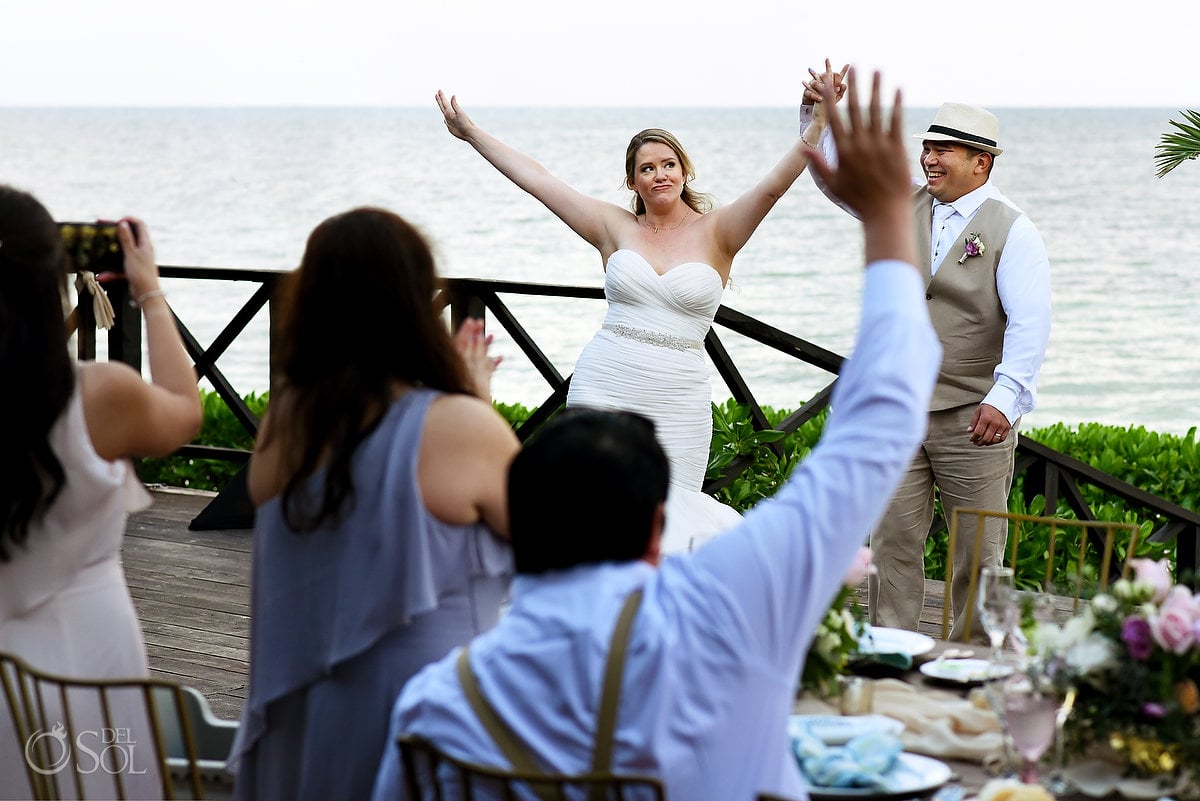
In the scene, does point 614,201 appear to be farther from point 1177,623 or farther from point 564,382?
point 1177,623

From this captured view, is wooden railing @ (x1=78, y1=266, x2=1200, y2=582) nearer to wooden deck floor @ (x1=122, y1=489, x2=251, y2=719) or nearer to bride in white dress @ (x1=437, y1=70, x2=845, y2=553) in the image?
wooden deck floor @ (x1=122, y1=489, x2=251, y2=719)

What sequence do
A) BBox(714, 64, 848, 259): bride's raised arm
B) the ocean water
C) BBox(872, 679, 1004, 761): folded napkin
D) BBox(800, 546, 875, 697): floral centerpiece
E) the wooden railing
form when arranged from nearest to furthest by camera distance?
BBox(872, 679, 1004, 761): folded napkin, BBox(800, 546, 875, 697): floral centerpiece, BBox(714, 64, 848, 259): bride's raised arm, the wooden railing, the ocean water

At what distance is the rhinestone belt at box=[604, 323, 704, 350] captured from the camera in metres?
4.64

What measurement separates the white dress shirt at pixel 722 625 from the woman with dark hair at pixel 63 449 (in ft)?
2.75

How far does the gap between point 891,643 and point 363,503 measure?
115 cm

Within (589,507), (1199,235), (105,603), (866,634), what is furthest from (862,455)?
(1199,235)

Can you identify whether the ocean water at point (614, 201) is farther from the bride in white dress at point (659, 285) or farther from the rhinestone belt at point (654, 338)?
the rhinestone belt at point (654, 338)

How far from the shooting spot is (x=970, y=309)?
172 inches

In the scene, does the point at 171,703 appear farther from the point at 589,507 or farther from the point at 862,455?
the point at 862,455

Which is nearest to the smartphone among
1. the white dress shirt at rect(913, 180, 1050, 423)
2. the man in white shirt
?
the man in white shirt

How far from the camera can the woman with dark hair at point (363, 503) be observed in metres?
2.01

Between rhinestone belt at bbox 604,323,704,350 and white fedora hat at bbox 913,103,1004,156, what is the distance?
1.02 metres

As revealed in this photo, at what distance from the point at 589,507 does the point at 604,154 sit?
4886cm

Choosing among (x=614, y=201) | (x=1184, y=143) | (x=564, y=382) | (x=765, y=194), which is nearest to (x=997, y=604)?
(x=765, y=194)
